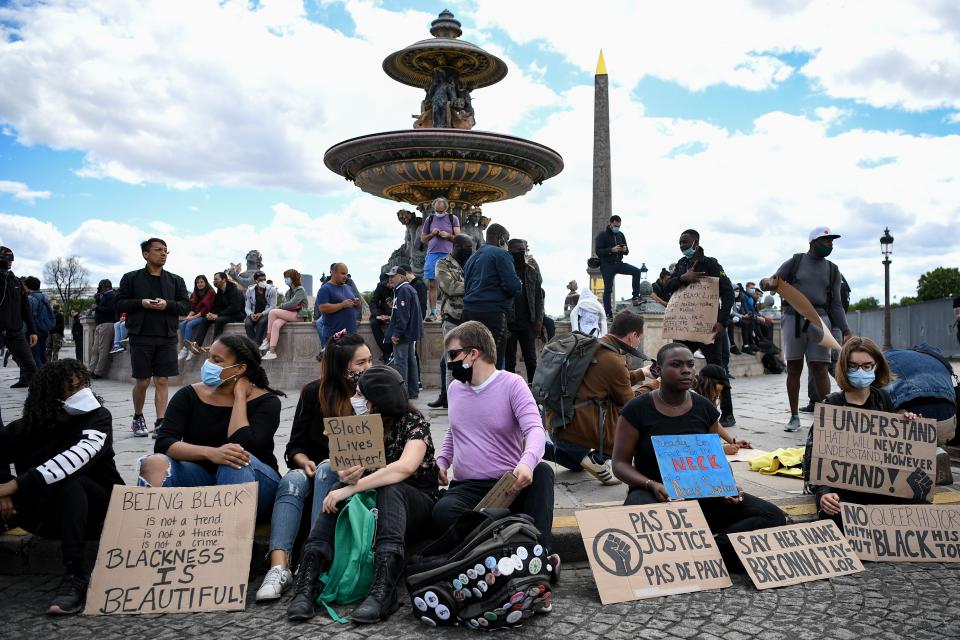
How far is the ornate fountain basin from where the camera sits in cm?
1394

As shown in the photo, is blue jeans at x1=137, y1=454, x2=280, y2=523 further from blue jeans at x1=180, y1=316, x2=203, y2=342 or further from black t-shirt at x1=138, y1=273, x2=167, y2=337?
blue jeans at x1=180, y1=316, x2=203, y2=342

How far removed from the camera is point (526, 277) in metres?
8.36

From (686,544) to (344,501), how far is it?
1.72 meters

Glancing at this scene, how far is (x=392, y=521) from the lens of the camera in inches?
145

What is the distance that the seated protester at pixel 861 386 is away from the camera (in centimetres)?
446

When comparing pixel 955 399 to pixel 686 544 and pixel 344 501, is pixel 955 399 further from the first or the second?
pixel 344 501

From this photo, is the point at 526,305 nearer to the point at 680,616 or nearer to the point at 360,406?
the point at 360,406

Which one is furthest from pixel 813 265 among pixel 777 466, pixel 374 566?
pixel 374 566

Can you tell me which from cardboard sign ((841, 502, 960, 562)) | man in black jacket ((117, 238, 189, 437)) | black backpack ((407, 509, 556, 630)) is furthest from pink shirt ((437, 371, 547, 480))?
man in black jacket ((117, 238, 189, 437))

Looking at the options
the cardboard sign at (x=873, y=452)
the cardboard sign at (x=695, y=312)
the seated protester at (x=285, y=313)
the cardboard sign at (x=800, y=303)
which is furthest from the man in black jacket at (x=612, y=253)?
the cardboard sign at (x=873, y=452)

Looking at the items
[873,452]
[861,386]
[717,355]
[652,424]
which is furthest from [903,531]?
[717,355]

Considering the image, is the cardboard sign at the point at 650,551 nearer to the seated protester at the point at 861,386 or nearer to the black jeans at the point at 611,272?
the seated protester at the point at 861,386

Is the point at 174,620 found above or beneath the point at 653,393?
beneath

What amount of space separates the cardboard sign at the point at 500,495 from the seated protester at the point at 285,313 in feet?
27.9
